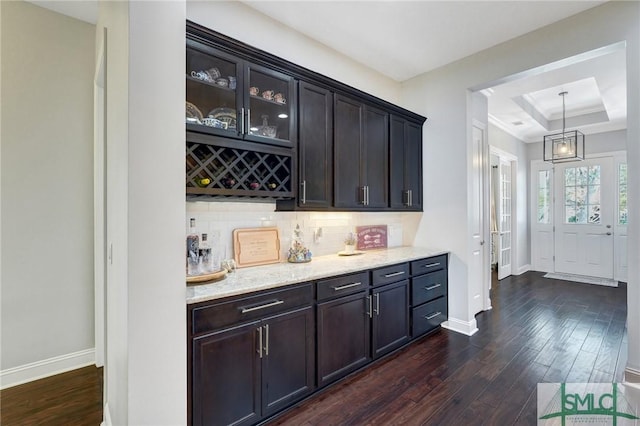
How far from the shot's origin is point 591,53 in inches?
104

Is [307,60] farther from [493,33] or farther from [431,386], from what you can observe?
[431,386]

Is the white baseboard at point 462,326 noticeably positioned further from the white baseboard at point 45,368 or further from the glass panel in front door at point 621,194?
the glass panel in front door at point 621,194

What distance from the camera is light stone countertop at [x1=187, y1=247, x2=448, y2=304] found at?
68.9 inches

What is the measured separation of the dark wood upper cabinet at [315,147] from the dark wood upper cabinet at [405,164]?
0.95 metres

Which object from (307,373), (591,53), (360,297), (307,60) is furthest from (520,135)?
(307,373)

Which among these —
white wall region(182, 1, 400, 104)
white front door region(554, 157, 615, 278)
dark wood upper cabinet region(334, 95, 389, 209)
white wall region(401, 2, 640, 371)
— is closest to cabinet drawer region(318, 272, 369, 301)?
dark wood upper cabinet region(334, 95, 389, 209)

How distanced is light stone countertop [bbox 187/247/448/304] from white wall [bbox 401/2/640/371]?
54cm

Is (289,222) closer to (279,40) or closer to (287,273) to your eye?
(287,273)

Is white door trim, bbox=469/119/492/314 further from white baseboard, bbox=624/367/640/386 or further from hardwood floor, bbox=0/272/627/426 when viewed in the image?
white baseboard, bbox=624/367/640/386

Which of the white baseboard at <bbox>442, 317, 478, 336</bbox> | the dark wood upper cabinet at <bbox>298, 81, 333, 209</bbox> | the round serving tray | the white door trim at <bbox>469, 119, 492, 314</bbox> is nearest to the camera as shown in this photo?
the round serving tray

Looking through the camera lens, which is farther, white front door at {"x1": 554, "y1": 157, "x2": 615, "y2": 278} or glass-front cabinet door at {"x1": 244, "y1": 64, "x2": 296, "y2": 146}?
white front door at {"x1": 554, "y1": 157, "x2": 615, "y2": 278}

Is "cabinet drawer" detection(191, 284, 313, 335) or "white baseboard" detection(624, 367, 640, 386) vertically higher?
"cabinet drawer" detection(191, 284, 313, 335)

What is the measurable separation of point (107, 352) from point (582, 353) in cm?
403

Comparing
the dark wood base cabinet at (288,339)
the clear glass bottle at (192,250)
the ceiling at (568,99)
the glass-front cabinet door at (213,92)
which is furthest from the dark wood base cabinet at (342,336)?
the ceiling at (568,99)
